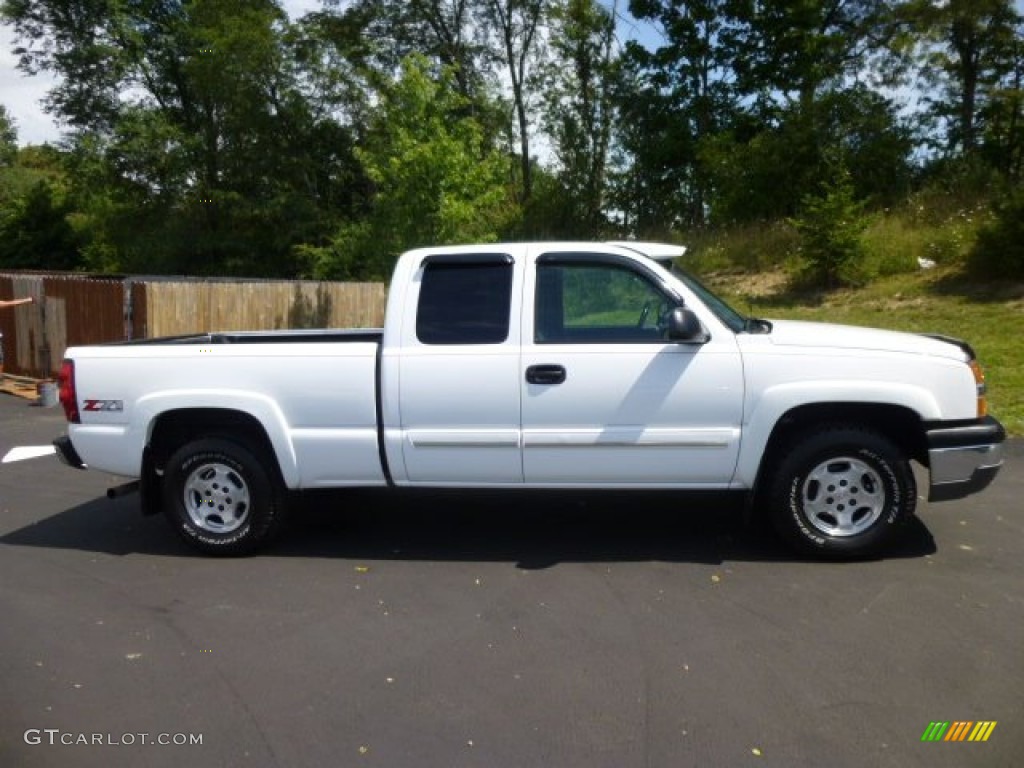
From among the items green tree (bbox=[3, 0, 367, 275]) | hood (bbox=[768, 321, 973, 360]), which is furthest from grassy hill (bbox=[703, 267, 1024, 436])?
green tree (bbox=[3, 0, 367, 275])

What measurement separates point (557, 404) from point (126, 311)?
10023 mm

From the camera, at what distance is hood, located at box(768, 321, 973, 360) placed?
5.21m

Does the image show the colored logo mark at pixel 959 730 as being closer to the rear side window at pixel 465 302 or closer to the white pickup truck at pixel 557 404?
the white pickup truck at pixel 557 404

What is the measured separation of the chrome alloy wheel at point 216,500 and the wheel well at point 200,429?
9.5 inches

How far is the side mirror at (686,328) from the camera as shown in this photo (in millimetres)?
5125

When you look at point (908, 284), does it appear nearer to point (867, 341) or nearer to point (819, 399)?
point (867, 341)

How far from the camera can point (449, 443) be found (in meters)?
5.42

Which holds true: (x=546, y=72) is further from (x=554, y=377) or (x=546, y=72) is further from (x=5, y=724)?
(x=5, y=724)

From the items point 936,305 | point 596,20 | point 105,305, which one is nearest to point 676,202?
point 596,20

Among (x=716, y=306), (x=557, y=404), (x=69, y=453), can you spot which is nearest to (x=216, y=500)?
(x=69, y=453)

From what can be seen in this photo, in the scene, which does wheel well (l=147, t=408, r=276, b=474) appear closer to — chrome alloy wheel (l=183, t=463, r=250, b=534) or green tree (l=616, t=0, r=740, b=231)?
chrome alloy wheel (l=183, t=463, r=250, b=534)

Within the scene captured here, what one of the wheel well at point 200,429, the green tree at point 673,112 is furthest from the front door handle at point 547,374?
the green tree at point 673,112

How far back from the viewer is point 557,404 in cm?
530

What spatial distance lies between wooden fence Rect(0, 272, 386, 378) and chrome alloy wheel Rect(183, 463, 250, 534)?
322 inches
